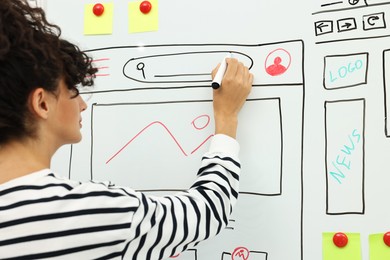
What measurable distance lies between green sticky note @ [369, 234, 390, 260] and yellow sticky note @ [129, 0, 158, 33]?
1.59 feet

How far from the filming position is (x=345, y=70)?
0.69 metres


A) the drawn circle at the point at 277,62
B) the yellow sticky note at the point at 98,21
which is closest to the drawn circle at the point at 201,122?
the drawn circle at the point at 277,62

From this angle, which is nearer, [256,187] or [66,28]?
[256,187]

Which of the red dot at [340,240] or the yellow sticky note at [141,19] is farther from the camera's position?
the yellow sticky note at [141,19]

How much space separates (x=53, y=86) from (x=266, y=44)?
1.11ft

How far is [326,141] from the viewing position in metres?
0.69

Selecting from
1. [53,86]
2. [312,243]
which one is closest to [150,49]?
[53,86]

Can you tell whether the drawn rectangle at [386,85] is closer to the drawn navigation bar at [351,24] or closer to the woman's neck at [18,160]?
the drawn navigation bar at [351,24]

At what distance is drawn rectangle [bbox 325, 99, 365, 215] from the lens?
671 mm

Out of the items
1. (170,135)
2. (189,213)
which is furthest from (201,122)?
(189,213)

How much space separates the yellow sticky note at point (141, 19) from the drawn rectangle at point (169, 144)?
0.13 metres

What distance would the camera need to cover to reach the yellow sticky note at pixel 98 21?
0.84m

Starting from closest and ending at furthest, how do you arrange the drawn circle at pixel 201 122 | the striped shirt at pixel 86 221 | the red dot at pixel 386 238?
the striped shirt at pixel 86 221 < the red dot at pixel 386 238 < the drawn circle at pixel 201 122

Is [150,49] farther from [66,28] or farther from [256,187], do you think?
[256,187]
